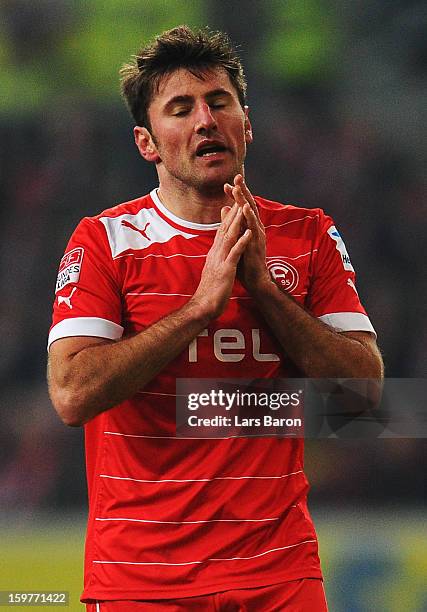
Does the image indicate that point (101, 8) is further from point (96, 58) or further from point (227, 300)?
point (227, 300)

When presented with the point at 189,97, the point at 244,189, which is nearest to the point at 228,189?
the point at 244,189

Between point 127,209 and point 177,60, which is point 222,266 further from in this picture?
point 177,60

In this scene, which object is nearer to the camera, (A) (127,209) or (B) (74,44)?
(A) (127,209)

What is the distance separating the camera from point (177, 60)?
2.14 meters

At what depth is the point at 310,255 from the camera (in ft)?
6.83

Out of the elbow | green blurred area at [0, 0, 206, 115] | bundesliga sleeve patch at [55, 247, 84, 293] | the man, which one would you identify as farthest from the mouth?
green blurred area at [0, 0, 206, 115]

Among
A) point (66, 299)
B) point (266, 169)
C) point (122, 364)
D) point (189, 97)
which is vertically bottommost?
point (122, 364)

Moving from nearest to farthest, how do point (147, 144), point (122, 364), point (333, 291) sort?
point (122, 364), point (333, 291), point (147, 144)

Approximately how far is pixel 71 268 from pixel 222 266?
0.33m

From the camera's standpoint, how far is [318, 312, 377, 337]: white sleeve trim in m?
2.02

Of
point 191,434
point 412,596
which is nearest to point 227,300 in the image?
point 191,434

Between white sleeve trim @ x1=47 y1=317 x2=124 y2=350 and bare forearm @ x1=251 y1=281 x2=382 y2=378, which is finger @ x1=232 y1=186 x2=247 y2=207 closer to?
bare forearm @ x1=251 y1=281 x2=382 y2=378

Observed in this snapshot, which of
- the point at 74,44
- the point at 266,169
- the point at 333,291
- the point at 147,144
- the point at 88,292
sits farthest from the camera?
the point at 74,44

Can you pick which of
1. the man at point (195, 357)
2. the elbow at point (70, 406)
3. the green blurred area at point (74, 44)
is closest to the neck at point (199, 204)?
the man at point (195, 357)
